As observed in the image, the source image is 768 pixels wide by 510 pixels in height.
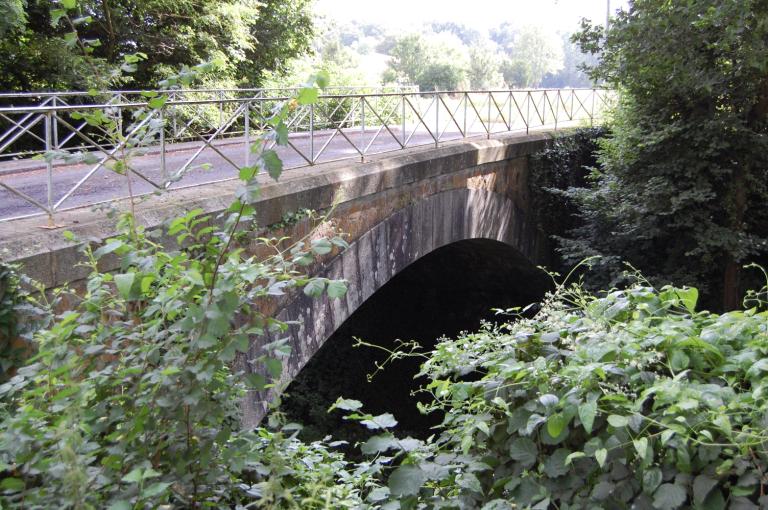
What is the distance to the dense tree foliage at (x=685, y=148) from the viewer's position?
331 inches

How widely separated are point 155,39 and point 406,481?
12.3 meters

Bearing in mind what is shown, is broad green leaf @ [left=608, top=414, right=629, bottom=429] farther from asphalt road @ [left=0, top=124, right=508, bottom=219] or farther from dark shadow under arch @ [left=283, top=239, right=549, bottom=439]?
dark shadow under arch @ [left=283, top=239, right=549, bottom=439]

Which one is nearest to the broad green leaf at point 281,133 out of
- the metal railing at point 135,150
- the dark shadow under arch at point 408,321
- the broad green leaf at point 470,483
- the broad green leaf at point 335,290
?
the metal railing at point 135,150

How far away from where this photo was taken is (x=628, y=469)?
2125 mm

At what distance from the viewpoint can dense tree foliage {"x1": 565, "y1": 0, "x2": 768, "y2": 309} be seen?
840cm

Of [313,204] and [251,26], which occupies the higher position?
[251,26]

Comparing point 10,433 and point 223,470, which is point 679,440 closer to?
point 223,470

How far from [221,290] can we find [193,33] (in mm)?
12495

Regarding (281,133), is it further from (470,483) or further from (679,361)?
(679,361)

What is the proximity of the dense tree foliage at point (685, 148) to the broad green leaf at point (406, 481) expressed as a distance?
7.13 metres

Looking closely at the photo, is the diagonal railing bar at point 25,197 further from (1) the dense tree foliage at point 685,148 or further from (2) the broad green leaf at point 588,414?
(1) the dense tree foliage at point 685,148

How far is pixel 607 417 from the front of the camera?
2146 millimetres

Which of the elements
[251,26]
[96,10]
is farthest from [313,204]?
[251,26]

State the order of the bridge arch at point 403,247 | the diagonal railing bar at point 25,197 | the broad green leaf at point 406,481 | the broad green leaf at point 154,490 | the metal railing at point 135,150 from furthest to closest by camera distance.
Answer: the bridge arch at point 403,247
the diagonal railing bar at point 25,197
the metal railing at point 135,150
the broad green leaf at point 406,481
the broad green leaf at point 154,490
